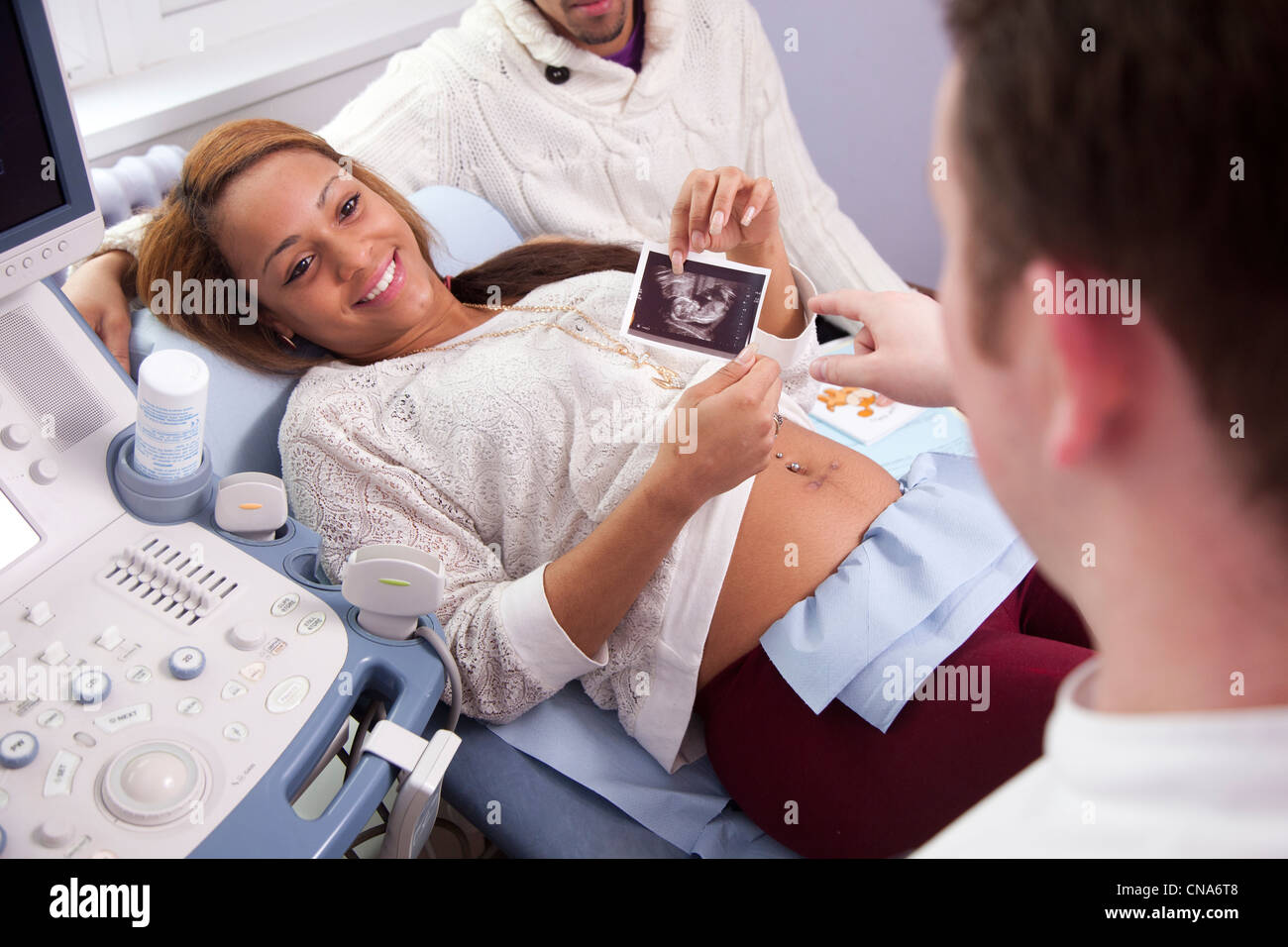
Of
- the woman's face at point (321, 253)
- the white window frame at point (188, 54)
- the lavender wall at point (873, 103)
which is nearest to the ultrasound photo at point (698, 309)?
the woman's face at point (321, 253)

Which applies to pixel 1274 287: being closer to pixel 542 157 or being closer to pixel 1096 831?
pixel 1096 831

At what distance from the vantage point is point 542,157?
7.15ft

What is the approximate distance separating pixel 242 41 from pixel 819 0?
1.74 m

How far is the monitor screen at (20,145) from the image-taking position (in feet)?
3.14

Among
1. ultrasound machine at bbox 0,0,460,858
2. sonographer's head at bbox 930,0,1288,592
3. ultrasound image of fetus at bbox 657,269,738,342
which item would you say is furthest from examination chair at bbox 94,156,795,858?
sonographer's head at bbox 930,0,1288,592

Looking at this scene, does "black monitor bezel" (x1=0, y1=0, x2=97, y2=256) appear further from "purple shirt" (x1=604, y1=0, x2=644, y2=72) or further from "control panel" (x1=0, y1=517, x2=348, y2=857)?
"purple shirt" (x1=604, y1=0, x2=644, y2=72)

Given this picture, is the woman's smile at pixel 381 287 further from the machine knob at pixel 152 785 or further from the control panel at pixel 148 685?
the machine knob at pixel 152 785

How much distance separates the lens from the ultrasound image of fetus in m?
1.51

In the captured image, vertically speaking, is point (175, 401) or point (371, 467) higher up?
point (175, 401)

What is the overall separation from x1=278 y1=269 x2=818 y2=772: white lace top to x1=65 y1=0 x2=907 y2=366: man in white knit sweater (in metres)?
0.67

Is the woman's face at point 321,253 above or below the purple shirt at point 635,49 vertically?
below

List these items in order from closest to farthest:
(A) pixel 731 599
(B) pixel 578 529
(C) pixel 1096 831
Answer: (C) pixel 1096 831, (A) pixel 731 599, (B) pixel 578 529

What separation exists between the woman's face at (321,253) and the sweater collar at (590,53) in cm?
68
